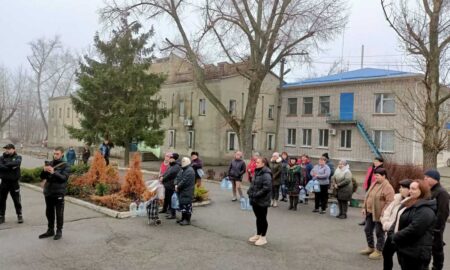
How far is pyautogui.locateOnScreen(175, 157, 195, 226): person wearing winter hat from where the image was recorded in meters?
9.66

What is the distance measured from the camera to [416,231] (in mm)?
4891

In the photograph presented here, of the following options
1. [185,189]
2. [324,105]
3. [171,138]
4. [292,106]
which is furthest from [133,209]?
[292,106]

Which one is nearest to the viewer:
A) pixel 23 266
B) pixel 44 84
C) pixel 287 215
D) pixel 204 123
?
pixel 23 266

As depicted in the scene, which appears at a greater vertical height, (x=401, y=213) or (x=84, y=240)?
→ (x=401, y=213)

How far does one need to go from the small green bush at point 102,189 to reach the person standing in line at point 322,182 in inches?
255

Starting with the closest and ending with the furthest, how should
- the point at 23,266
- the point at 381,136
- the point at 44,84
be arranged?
the point at 23,266 → the point at 381,136 → the point at 44,84

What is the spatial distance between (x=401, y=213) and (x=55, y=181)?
616 centimetres

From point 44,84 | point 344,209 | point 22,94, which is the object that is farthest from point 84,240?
point 22,94

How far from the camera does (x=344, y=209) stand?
1177 cm

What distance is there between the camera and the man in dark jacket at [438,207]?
20.6 feet

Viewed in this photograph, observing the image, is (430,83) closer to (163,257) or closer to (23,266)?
(163,257)

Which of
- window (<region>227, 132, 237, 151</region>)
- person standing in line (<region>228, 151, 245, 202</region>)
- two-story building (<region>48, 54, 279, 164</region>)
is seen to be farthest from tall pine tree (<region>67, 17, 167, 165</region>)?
person standing in line (<region>228, 151, 245, 202</region>)

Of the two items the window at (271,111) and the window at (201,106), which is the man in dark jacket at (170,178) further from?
the window at (271,111)

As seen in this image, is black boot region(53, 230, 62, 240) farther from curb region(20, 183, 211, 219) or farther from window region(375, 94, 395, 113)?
window region(375, 94, 395, 113)
